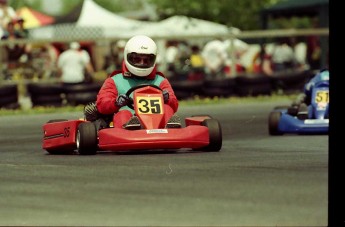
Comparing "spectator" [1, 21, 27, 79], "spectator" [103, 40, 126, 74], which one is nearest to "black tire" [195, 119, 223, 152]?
"spectator" [1, 21, 27, 79]

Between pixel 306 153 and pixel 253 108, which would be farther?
pixel 253 108

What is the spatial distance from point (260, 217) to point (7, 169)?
3821mm

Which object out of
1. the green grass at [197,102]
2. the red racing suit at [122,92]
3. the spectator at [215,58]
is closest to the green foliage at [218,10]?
the spectator at [215,58]

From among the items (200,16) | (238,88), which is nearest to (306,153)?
(238,88)

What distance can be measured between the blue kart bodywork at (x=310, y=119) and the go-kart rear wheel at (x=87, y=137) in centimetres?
419

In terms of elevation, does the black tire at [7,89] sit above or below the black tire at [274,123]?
above

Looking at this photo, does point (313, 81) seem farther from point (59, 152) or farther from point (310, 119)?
point (59, 152)

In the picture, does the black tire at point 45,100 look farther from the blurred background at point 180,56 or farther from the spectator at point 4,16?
the spectator at point 4,16

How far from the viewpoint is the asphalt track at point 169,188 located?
23.6 feet

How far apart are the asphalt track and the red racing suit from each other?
21.1 inches

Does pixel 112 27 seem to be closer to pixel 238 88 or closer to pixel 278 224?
pixel 238 88

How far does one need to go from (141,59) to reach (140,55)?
5cm

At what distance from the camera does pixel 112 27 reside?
3581 centimetres

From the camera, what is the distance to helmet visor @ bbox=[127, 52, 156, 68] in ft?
40.3
